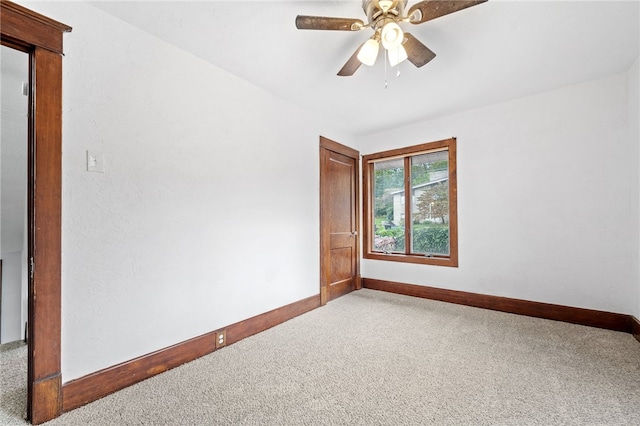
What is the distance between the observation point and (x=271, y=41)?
212 centimetres

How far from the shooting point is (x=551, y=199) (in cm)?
303

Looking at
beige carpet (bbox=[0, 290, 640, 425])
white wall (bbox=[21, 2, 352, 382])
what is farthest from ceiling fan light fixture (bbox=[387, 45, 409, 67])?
beige carpet (bbox=[0, 290, 640, 425])

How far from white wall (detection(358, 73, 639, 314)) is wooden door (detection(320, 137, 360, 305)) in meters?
1.21

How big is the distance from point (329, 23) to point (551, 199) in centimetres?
302

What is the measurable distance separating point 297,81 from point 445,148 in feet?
7.31

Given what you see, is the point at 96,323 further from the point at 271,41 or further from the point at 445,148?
the point at 445,148

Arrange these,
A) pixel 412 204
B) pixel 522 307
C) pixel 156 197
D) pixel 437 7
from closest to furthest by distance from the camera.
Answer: pixel 437 7, pixel 156 197, pixel 522 307, pixel 412 204

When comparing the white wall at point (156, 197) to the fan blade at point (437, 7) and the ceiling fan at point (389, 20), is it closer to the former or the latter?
the ceiling fan at point (389, 20)

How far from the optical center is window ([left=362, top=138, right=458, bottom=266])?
3.77 meters

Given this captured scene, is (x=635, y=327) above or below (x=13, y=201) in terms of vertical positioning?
below

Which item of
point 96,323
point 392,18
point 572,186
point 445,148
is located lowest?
point 96,323

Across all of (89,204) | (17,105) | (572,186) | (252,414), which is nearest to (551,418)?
(252,414)

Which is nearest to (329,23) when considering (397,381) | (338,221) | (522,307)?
(397,381)

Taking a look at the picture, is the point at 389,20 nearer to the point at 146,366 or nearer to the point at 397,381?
the point at 397,381
